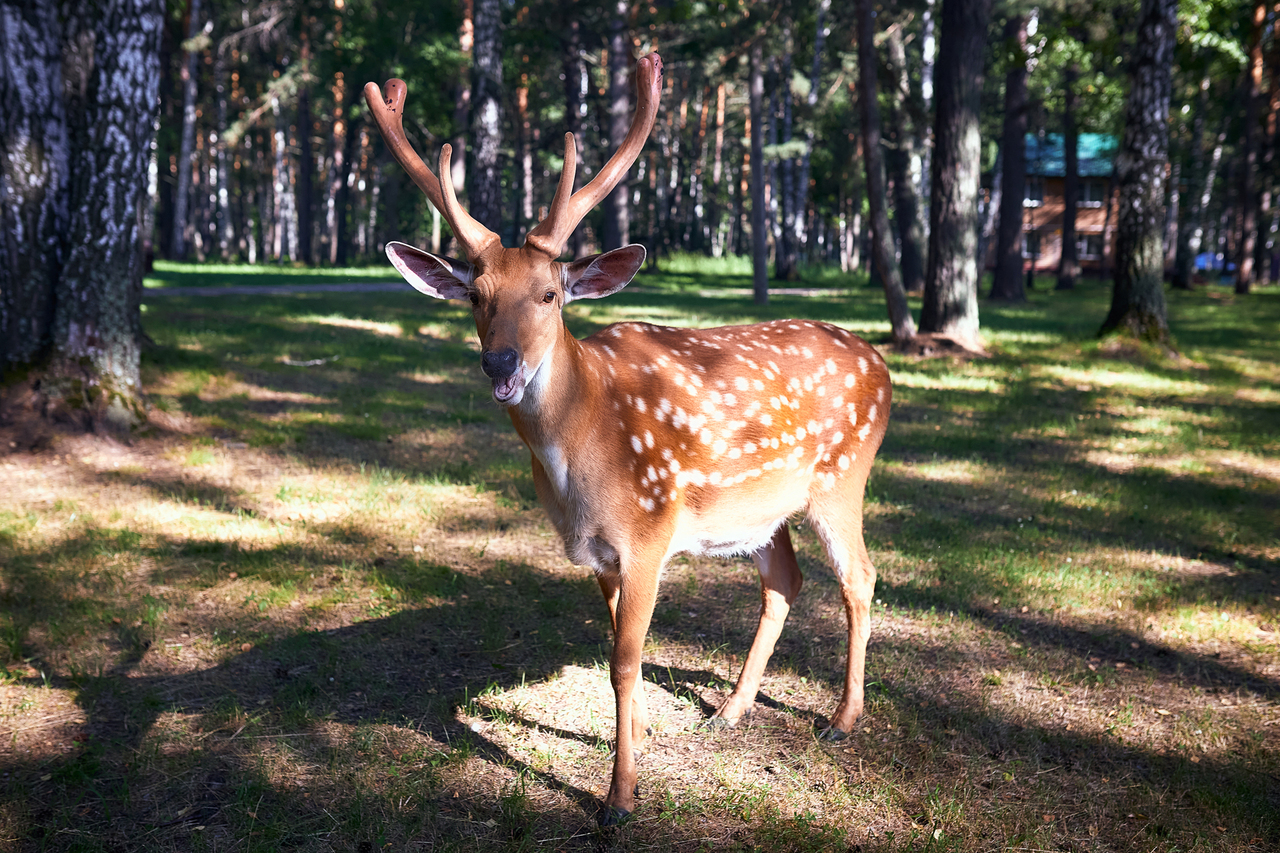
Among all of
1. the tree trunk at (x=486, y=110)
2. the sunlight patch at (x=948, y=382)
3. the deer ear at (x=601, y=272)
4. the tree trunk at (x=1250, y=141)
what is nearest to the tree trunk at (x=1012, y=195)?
the tree trunk at (x=1250, y=141)

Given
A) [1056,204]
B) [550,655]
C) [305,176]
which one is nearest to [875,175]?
[550,655]

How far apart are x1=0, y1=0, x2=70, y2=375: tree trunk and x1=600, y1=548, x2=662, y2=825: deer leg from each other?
5784mm

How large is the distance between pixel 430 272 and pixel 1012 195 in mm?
23917

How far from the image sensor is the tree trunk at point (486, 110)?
18.7m

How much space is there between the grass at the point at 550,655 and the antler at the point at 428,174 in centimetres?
205

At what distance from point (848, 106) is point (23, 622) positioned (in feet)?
113

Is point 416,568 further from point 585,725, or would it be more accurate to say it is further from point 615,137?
point 615,137

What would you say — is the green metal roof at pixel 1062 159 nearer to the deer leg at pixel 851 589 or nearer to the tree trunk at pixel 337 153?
the tree trunk at pixel 337 153

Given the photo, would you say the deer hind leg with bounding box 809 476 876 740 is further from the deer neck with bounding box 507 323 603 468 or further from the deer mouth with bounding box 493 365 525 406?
the deer mouth with bounding box 493 365 525 406

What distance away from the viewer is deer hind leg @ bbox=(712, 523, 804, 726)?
412cm

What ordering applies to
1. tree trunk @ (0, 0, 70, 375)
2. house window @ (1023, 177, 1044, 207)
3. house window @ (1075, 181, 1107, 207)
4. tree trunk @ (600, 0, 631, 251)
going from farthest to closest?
house window @ (1075, 181, 1107, 207), house window @ (1023, 177, 1044, 207), tree trunk @ (600, 0, 631, 251), tree trunk @ (0, 0, 70, 375)

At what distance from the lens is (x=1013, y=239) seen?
24312 mm

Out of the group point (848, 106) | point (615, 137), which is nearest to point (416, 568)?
point (615, 137)

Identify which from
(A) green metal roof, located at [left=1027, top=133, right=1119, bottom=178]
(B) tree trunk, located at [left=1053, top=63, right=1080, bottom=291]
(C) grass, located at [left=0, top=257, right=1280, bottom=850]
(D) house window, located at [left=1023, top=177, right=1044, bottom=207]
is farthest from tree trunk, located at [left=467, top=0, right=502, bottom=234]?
(D) house window, located at [left=1023, top=177, right=1044, bottom=207]
